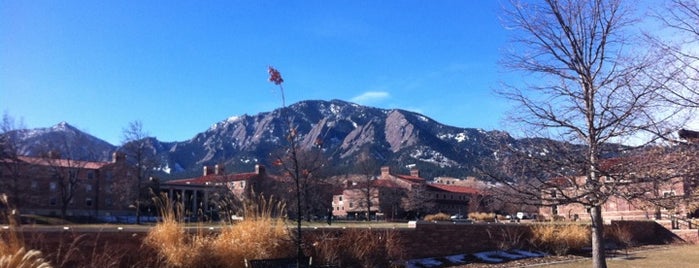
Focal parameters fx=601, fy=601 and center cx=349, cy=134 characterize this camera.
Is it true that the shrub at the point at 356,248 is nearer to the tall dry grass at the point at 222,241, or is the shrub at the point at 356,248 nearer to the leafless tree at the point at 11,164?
the tall dry grass at the point at 222,241

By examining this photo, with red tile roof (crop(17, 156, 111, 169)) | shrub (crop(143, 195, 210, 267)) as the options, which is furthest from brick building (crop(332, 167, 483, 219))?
shrub (crop(143, 195, 210, 267))

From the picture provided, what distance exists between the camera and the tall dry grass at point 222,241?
11445 mm

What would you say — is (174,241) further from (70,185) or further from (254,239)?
(70,185)

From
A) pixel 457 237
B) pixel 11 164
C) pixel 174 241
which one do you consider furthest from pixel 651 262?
pixel 11 164

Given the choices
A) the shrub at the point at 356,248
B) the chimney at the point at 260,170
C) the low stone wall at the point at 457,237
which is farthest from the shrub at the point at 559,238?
the chimney at the point at 260,170

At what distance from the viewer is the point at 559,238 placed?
799 inches

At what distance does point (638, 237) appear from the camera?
28.8 meters

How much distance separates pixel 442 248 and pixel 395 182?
289ft

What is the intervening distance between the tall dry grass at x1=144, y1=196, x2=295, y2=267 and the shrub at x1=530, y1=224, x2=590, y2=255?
11.2 m

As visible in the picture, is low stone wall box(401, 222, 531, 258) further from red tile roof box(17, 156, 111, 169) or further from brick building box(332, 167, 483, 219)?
red tile roof box(17, 156, 111, 169)

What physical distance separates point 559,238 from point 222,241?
41.9 ft

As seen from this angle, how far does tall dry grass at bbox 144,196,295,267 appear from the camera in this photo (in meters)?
Result: 11.4

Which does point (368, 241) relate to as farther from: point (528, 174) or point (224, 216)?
point (528, 174)

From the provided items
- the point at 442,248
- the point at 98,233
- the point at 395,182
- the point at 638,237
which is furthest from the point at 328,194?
the point at 98,233
